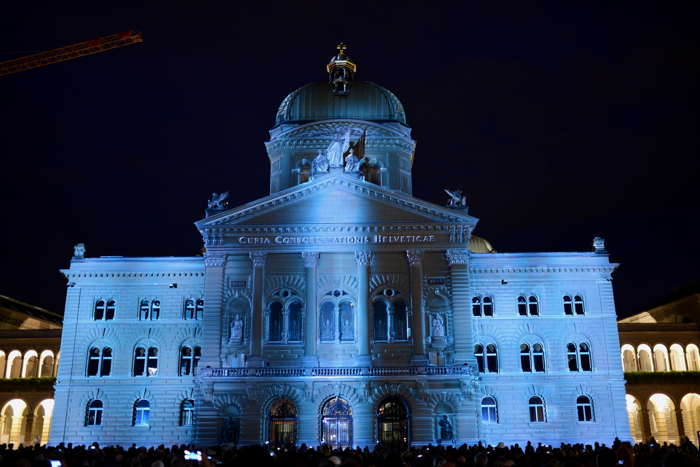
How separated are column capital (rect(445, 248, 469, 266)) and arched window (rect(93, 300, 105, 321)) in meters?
27.0

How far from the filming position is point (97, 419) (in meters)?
51.2

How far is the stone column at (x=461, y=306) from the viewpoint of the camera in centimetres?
4803

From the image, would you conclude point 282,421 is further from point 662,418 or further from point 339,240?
point 662,418

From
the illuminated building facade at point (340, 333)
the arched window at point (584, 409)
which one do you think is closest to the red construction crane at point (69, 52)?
the illuminated building facade at point (340, 333)

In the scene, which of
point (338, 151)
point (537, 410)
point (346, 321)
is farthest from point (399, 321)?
point (338, 151)

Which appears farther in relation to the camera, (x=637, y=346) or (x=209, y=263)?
(x=637, y=346)

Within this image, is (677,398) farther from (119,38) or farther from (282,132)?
(119,38)

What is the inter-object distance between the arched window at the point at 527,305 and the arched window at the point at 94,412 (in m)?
→ 32.8

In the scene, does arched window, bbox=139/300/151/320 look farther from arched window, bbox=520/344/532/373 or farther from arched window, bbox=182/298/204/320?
arched window, bbox=520/344/532/373

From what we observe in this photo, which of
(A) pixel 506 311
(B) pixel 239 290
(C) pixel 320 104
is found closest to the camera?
(B) pixel 239 290

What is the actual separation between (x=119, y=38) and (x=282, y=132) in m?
22.2

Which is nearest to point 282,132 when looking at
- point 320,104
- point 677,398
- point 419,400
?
point 320,104

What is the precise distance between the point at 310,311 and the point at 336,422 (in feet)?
25.6

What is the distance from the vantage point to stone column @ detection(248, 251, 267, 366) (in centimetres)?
4756
